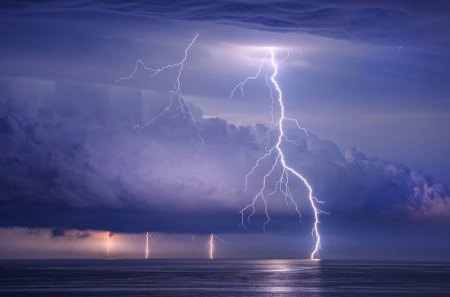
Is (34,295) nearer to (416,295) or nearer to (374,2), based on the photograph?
Answer: (416,295)

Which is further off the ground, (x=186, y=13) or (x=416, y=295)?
(x=186, y=13)

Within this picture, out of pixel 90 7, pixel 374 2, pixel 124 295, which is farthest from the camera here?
pixel 124 295

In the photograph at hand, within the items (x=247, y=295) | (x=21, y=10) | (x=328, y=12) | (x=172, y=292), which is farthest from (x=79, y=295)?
(x=328, y=12)

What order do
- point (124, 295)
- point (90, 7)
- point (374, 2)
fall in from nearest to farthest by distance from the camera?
point (374, 2)
point (90, 7)
point (124, 295)

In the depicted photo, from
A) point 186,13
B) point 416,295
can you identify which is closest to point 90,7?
point 186,13

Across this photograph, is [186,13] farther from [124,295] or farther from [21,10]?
[124,295]

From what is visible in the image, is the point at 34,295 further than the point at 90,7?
Yes

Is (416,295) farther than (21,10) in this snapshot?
Yes

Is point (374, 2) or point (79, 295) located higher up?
point (374, 2)
